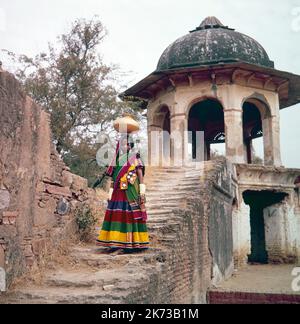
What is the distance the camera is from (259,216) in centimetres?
1467

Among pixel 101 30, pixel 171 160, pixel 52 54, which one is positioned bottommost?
pixel 171 160

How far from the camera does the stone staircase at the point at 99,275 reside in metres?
4.03

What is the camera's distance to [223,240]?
908cm

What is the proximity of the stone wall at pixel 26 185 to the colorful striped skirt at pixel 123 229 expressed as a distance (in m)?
0.79

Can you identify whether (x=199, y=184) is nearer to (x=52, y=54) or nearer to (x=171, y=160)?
(x=171, y=160)

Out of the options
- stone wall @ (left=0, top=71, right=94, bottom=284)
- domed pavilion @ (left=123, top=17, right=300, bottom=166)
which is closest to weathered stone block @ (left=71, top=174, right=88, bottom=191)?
stone wall @ (left=0, top=71, right=94, bottom=284)

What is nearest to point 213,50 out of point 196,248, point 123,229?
point 196,248

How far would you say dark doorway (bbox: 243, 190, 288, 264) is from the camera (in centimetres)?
1261

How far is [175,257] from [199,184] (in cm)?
273

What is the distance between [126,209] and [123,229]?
0.90 feet

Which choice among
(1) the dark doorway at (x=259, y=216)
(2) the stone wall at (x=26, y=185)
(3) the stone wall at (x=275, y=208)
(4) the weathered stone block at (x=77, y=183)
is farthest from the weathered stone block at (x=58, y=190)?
(1) the dark doorway at (x=259, y=216)

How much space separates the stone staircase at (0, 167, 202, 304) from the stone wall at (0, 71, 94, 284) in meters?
0.32

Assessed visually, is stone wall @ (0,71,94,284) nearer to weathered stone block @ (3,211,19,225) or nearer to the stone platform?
weathered stone block @ (3,211,19,225)
